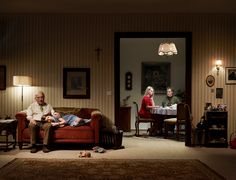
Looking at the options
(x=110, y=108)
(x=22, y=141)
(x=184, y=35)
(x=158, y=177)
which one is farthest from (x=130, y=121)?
(x=158, y=177)

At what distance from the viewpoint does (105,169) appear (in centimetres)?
559

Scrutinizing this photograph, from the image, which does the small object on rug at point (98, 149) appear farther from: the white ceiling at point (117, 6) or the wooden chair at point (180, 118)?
the white ceiling at point (117, 6)

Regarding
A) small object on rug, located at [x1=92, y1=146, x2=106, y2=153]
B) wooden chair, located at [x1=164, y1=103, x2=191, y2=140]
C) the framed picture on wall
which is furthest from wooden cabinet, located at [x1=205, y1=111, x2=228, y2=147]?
the framed picture on wall

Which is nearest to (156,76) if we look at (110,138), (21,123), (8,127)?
(110,138)

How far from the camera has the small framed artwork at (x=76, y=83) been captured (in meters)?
8.50

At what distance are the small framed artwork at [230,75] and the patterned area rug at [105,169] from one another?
2.81 meters

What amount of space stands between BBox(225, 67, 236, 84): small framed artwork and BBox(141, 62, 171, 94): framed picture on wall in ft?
11.0

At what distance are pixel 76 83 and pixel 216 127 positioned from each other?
3122 millimetres

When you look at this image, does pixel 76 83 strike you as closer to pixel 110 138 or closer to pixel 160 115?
pixel 110 138

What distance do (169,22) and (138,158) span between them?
3.36 meters

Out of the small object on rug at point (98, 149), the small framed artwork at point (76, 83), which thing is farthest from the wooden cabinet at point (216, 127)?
the small framed artwork at point (76, 83)

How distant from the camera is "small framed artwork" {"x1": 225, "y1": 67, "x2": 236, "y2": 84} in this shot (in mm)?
8445

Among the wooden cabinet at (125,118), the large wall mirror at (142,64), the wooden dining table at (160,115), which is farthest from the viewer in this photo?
the large wall mirror at (142,64)

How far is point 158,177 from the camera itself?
509 centimetres
